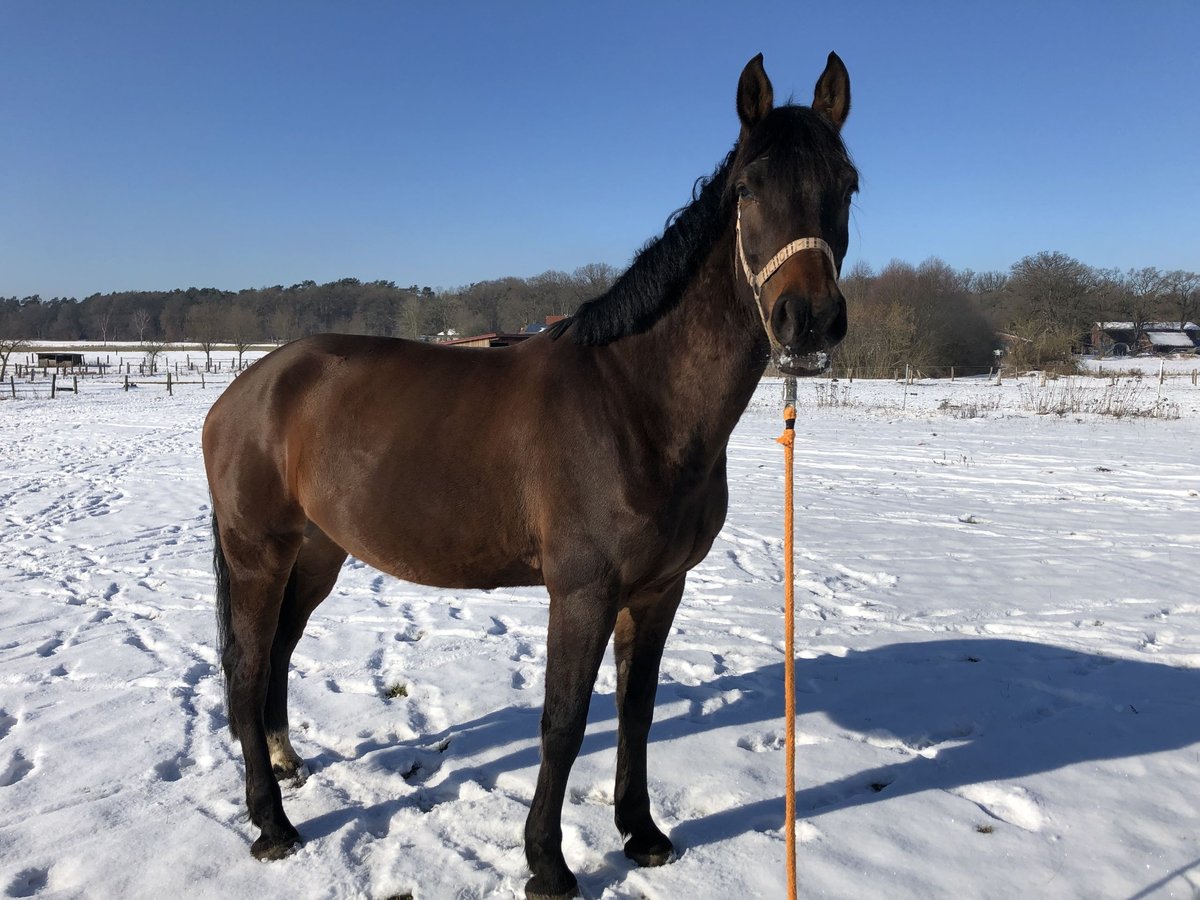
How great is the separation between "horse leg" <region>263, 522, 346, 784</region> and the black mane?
5.46 feet

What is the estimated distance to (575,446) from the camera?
8.25 feet

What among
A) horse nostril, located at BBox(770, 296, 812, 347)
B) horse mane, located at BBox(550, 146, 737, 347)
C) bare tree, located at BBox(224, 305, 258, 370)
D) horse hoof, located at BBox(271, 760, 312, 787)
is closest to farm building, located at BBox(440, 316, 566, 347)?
horse mane, located at BBox(550, 146, 737, 347)

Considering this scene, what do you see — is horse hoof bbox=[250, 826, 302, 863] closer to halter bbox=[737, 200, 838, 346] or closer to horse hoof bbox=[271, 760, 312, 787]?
horse hoof bbox=[271, 760, 312, 787]

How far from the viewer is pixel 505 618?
5137mm

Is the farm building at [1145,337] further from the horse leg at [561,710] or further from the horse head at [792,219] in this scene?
the horse leg at [561,710]

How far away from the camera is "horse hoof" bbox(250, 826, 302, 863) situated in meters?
2.70

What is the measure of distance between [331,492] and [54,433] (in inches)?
737

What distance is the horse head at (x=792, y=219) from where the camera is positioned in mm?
1972

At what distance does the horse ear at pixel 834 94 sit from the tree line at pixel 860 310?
14.5 metres

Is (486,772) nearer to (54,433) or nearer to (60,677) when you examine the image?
(60,677)

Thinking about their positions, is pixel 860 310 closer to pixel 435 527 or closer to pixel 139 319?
pixel 435 527

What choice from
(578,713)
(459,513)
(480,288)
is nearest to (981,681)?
(578,713)

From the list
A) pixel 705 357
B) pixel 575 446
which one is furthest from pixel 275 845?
pixel 705 357

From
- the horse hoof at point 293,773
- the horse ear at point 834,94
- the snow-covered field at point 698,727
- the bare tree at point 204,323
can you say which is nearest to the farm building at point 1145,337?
the snow-covered field at point 698,727
